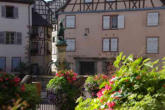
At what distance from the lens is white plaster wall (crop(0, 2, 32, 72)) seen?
2203cm

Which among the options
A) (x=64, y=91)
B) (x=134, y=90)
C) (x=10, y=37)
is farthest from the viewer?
(x=10, y=37)

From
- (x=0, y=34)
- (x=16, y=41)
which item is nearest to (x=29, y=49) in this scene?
(x=16, y=41)

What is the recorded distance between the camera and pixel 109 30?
2192 cm

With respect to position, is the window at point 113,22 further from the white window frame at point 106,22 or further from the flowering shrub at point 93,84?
the flowering shrub at point 93,84

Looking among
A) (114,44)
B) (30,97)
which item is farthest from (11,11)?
(30,97)

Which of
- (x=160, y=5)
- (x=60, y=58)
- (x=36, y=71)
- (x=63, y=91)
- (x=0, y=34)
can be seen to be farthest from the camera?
(x=36, y=71)

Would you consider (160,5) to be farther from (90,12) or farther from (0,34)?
(0,34)

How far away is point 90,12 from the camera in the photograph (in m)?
22.4

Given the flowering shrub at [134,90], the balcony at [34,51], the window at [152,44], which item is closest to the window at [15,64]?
the balcony at [34,51]

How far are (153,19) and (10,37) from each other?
40.0ft

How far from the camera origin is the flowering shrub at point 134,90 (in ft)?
9.18

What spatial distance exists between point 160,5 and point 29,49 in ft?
39.3

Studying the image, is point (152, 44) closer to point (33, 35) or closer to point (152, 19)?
point (152, 19)

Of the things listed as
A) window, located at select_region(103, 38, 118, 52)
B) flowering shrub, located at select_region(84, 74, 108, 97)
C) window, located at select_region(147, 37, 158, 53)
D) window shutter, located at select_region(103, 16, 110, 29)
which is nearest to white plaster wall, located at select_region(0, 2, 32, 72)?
window shutter, located at select_region(103, 16, 110, 29)
